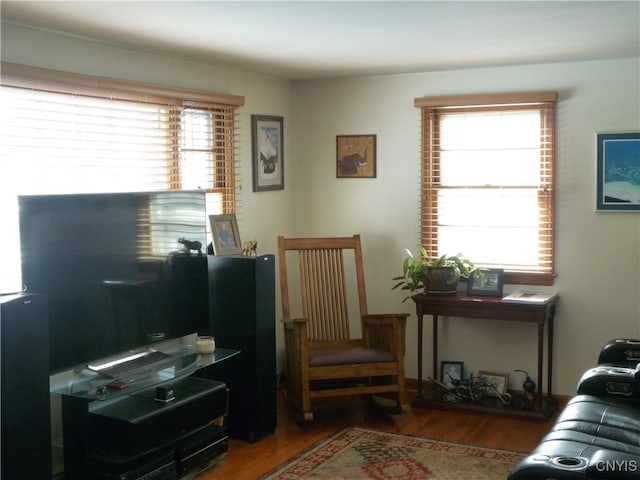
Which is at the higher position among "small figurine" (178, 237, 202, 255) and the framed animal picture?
the framed animal picture

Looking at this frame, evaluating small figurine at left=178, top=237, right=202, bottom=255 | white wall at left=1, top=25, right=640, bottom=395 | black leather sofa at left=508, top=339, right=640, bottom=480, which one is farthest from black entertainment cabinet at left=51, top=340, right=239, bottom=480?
black leather sofa at left=508, top=339, right=640, bottom=480

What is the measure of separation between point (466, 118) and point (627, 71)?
105cm

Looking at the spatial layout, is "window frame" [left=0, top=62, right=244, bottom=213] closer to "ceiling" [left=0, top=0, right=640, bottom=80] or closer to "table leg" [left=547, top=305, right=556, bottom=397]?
"ceiling" [left=0, top=0, right=640, bottom=80]

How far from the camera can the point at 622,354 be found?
12.9ft

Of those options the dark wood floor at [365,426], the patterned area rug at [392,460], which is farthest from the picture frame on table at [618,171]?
the patterned area rug at [392,460]

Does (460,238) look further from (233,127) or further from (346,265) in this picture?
(233,127)

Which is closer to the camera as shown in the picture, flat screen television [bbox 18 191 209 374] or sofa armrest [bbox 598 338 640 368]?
flat screen television [bbox 18 191 209 374]

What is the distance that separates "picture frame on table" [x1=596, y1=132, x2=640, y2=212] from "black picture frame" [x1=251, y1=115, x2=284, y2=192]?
2176mm

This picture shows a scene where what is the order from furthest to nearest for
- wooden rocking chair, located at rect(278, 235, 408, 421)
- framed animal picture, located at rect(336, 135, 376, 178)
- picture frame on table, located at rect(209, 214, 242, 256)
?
framed animal picture, located at rect(336, 135, 376, 178), wooden rocking chair, located at rect(278, 235, 408, 421), picture frame on table, located at rect(209, 214, 242, 256)

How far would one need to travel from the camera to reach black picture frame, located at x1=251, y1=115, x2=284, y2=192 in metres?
5.34

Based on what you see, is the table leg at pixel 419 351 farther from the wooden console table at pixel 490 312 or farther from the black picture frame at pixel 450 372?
the black picture frame at pixel 450 372

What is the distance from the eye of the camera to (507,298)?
196 inches

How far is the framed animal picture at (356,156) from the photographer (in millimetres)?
5613

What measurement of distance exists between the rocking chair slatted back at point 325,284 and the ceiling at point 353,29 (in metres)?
1.19
